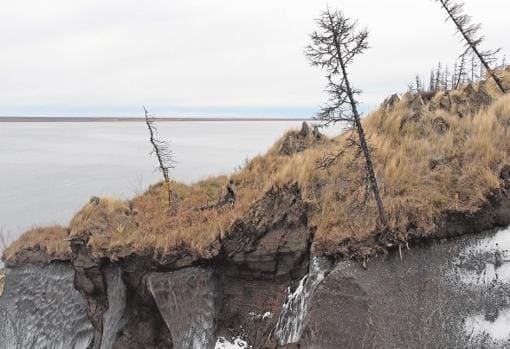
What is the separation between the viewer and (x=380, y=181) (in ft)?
49.3

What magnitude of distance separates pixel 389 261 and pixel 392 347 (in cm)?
214

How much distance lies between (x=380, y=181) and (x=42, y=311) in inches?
685

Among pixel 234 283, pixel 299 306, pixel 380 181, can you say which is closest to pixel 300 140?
pixel 380 181

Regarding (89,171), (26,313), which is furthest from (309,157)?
(89,171)

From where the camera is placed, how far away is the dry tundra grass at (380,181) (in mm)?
13516

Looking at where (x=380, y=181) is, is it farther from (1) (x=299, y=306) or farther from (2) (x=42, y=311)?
(2) (x=42, y=311)

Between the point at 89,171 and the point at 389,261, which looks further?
the point at 89,171

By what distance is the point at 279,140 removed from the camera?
21.3 m

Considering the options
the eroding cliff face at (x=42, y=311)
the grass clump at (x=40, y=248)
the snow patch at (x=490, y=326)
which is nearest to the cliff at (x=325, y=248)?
the snow patch at (x=490, y=326)

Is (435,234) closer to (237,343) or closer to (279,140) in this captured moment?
(237,343)

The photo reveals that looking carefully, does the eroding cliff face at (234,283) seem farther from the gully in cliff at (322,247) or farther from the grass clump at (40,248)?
A: the grass clump at (40,248)

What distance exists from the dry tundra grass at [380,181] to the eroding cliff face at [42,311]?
4774 mm

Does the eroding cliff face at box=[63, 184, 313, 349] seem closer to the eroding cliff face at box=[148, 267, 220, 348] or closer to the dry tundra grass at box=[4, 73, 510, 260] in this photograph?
the eroding cliff face at box=[148, 267, 220, 348]

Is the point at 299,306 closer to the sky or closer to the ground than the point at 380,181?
closer to the ground
